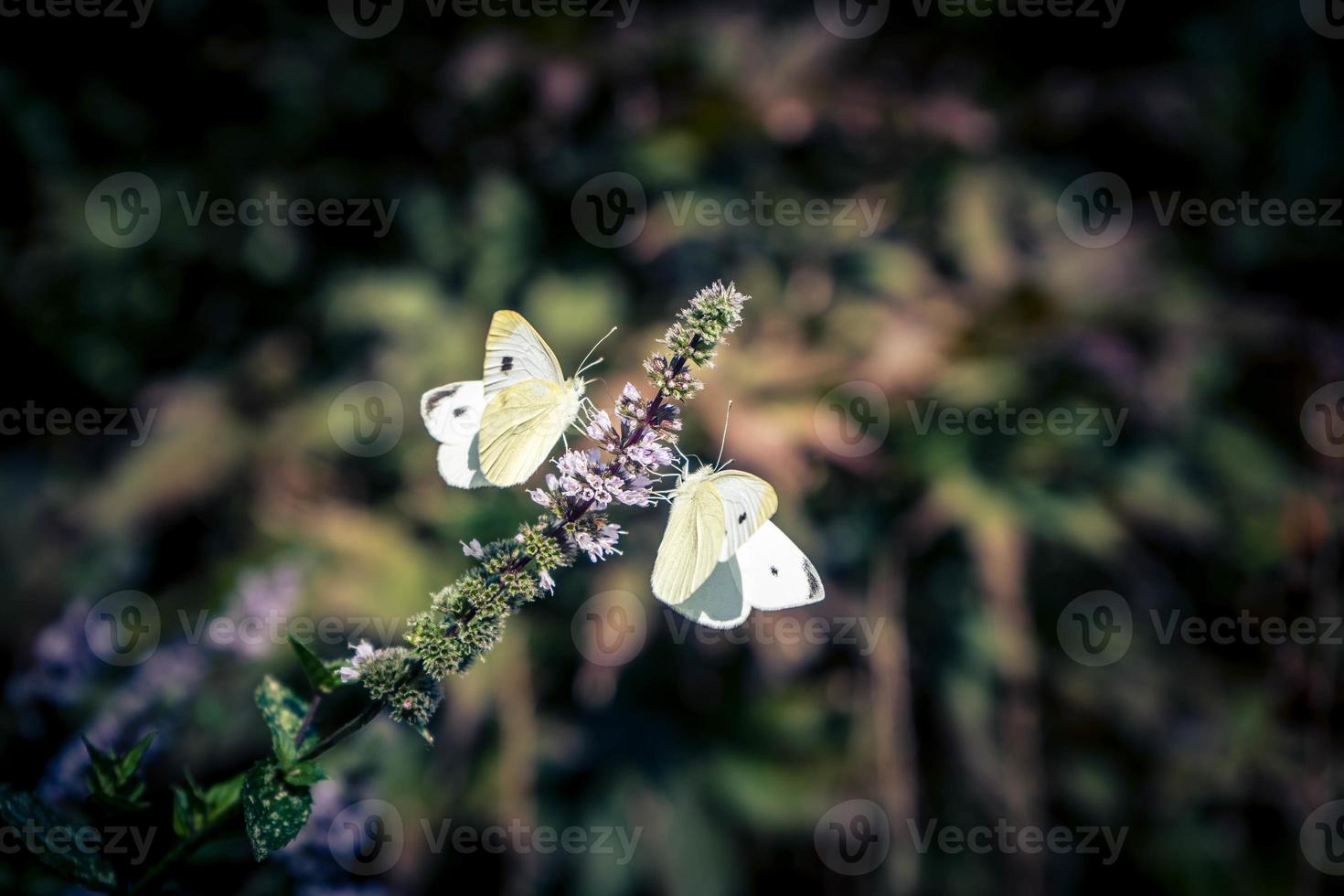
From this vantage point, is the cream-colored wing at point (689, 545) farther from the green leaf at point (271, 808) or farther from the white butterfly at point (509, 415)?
the green leaf at point (271, 808)

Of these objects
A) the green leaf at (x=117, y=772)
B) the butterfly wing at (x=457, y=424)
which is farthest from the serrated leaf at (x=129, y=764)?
the butterfly wing at (x=457, y=424)

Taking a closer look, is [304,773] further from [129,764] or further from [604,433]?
[604,433]

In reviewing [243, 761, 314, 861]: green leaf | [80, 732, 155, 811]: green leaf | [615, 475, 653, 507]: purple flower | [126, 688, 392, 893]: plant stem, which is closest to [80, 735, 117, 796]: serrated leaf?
[80, 732, 155, 811]: green leaf

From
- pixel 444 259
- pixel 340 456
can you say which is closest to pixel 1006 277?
pixel 444 259

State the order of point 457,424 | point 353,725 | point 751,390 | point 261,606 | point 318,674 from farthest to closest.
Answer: point 751,390
point 261,606
point 457,424
point 318,674
point 353,725

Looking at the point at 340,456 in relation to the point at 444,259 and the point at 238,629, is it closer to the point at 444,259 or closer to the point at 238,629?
the point at 444,259

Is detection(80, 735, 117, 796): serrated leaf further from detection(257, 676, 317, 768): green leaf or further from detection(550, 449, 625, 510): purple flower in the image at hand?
detection(550, 449, 625, 510): purple flower

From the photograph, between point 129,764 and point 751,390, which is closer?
point 129,764

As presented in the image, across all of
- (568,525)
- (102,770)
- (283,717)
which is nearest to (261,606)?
(102,770)
